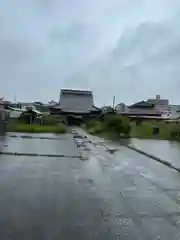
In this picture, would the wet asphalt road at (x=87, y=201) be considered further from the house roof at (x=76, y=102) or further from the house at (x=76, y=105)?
the house roof at (x=76, y=102)

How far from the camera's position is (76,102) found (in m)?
67.7

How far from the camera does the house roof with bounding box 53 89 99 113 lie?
221 feet

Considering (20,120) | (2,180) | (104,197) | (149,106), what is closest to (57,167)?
(2,180)

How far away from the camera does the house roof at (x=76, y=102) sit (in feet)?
221

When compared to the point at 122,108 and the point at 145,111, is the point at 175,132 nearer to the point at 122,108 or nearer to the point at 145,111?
the point at 145,111

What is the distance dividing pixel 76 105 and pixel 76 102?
61 cm

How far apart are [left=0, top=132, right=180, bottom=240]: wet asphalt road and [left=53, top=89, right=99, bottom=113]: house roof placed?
51.9 m

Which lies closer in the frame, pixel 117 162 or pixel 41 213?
pixel 41 213

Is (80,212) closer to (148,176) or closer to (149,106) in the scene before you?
(148,176)

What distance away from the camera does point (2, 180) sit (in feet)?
36.5

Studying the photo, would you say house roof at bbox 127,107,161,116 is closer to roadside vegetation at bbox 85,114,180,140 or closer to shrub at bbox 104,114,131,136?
roadside vegetation at bbox 85,114,180,140

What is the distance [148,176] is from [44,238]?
756cm

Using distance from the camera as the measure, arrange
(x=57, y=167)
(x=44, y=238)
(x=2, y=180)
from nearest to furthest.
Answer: (x=44, y=238) → (x=2, y=180) → (x=57, y=167)

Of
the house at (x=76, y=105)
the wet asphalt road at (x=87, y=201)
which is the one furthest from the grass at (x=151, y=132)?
the house at (x=76, y=105)
